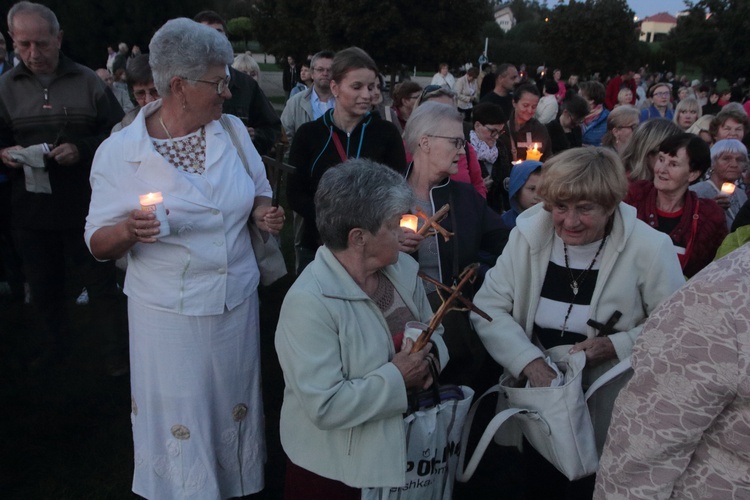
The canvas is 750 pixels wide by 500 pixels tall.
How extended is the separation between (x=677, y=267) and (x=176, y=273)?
217 centimetres

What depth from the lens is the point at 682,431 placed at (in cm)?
161

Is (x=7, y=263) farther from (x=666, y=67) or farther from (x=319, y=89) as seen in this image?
(x=666, y=67)

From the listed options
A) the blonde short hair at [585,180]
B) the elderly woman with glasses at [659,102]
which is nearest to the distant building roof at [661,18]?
the elderly woman with glasses at [659,102]

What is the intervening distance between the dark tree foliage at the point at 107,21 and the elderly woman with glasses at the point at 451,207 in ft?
93.2

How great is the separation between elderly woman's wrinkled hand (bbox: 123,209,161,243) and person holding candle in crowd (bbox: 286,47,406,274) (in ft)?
5.63

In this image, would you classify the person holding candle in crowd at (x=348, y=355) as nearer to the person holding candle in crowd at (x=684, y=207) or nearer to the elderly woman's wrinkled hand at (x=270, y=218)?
the elderly woman's wrinkled hand at (x=270, y=218)

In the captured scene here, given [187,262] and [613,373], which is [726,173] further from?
[187,262]

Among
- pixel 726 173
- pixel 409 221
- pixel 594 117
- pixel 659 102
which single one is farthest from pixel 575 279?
pixel 659 102

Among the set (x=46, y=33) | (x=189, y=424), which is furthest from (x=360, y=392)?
(x=46, y=33)

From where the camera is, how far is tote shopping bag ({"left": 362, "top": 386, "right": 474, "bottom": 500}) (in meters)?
2.50

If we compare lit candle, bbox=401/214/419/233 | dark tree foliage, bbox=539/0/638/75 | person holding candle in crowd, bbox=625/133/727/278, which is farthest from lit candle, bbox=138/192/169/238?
dark tree foliage, bbox=539/0/638/75

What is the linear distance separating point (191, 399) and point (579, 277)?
181cm

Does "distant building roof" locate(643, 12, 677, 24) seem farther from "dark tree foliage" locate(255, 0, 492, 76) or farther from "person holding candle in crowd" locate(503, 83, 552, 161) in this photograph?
"person holding candle in crowd" locate(503, 83, 552, 161)

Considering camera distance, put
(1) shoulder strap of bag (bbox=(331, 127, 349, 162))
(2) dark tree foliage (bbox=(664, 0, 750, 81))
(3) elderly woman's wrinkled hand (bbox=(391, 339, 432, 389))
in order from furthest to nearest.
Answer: (2) dark tree foliage (bbox=(664, 0, 750, 81)) < (1) shoulder strap of bag (bbox=(331, 127, 349, 162)) < (3) elderly woman's wrinkled hand (bbox=(391, 339, 432, 389))
